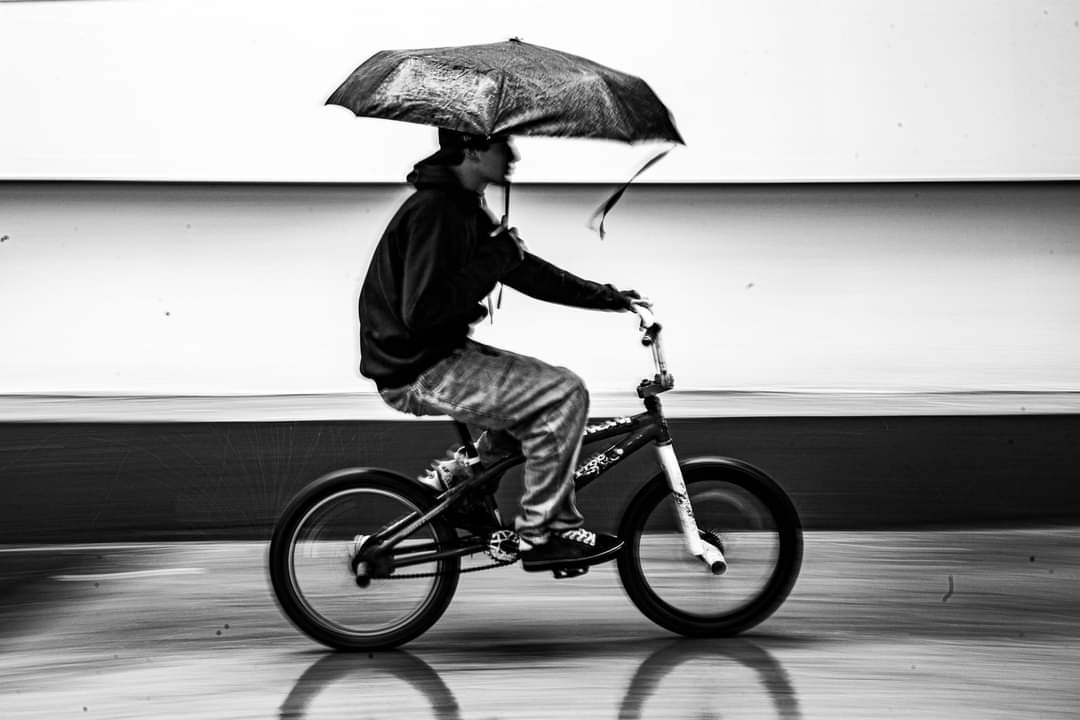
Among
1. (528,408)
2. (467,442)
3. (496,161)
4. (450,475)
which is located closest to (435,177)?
(496,161)

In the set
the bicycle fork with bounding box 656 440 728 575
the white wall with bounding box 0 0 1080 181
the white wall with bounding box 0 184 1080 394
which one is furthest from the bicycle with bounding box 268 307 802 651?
the white wall with bounding box 0 0 1080 181

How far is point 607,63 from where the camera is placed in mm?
6797

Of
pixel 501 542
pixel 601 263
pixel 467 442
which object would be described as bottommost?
pixel 501 542

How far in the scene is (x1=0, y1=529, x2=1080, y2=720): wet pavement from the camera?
14.0 ft

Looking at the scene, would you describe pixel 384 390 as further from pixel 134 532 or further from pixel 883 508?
pixel 883 508

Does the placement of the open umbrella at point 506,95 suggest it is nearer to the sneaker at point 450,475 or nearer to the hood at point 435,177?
the hood at point 435,177

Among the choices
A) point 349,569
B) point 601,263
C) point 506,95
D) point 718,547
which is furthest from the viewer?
point 601,263

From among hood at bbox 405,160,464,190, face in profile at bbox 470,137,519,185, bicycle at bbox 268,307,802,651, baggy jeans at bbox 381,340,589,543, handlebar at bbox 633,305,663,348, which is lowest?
bicycle at bbox 268,307,802,651

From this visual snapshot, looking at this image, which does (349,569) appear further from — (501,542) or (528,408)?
(528,408)

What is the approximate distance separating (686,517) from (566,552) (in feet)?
1.55

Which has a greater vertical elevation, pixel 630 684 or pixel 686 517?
pixel 686 517

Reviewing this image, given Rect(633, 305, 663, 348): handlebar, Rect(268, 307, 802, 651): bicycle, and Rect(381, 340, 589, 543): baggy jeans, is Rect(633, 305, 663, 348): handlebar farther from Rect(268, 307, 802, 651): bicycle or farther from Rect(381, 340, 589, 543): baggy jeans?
Rect(381, 340, 589, 543): baggy jeans

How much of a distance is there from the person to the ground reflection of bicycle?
46cm

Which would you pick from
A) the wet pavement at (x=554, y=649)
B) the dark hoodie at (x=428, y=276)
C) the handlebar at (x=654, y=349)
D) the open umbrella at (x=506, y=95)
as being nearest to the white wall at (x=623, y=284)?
the wet pavement at (x=554, y=649)
